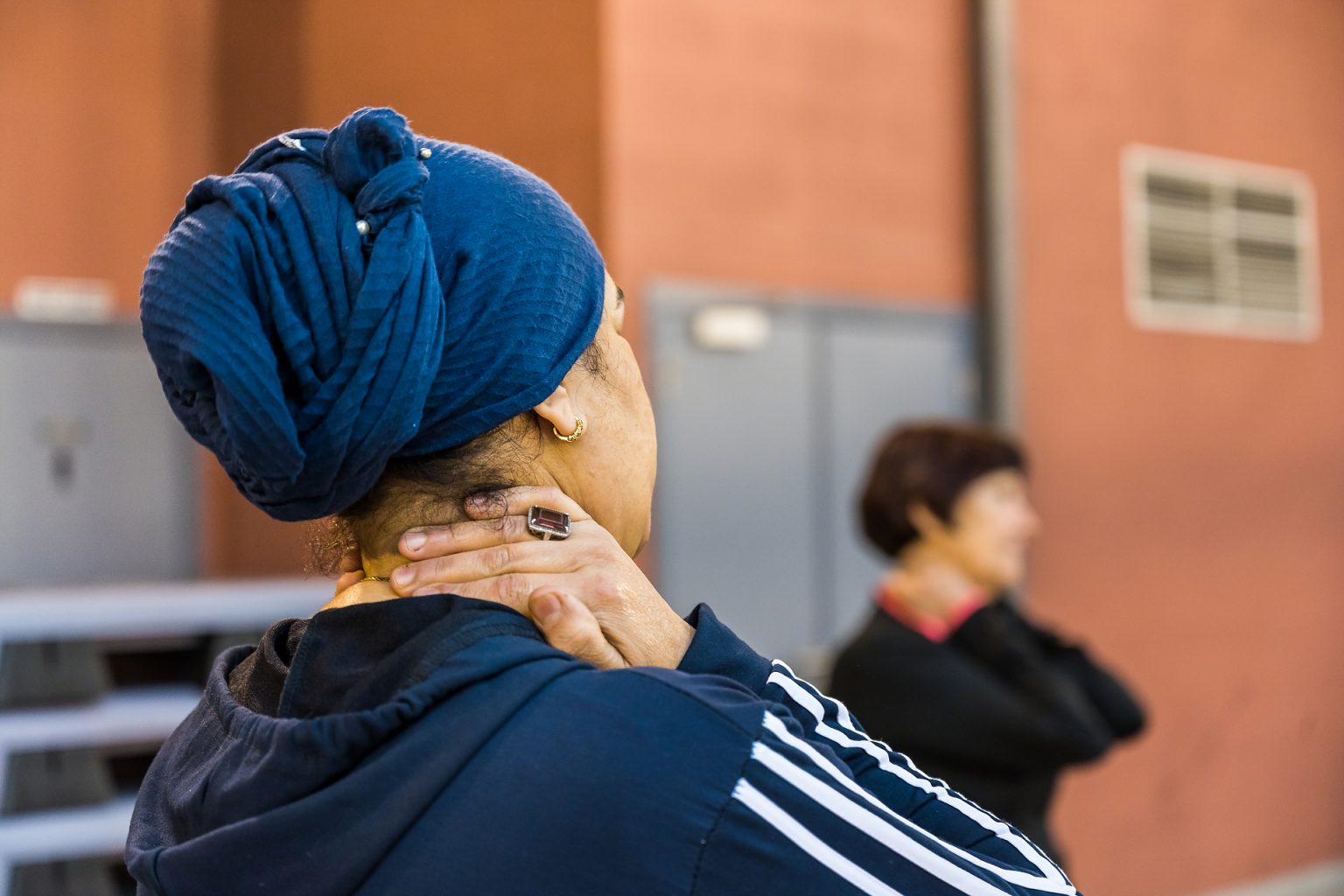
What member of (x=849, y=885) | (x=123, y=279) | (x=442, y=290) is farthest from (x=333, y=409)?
(x=123, y=279)

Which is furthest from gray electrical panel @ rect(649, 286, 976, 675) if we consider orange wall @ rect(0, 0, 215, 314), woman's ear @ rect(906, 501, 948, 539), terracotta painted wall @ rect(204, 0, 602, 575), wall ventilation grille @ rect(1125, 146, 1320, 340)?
orange wall @ rect(0, 0, 215, 314)

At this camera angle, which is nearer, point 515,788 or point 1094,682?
point 515,788

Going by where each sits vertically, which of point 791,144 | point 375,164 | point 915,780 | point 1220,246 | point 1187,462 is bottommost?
point 915,780

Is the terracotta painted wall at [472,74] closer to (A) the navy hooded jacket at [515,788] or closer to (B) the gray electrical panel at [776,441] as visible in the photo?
(B) the gray electrical panel at [776,441]

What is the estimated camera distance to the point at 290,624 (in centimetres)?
103

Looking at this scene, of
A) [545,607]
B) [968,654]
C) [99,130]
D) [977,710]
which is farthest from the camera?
[99,130]

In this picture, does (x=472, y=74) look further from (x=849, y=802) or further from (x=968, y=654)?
(x=849, y=802)

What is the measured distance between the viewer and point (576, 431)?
3.18ft

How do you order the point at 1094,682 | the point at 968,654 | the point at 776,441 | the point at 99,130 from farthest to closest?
the point at 99,130
the point at 776,441
the point at 1094,682
the point at 968,654

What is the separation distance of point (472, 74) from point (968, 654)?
205 cm

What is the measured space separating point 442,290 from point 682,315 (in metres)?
2.54

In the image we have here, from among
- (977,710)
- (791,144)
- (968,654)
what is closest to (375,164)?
(977,710)

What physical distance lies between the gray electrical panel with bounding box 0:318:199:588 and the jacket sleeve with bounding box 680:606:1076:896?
285 cm

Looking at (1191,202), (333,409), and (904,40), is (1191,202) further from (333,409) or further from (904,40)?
(333,409)
